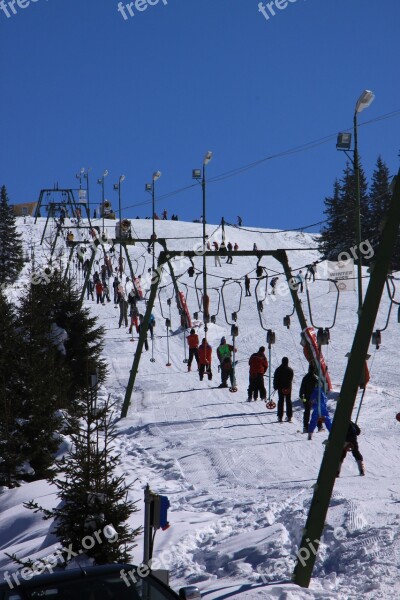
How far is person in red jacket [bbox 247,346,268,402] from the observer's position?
2253 cm

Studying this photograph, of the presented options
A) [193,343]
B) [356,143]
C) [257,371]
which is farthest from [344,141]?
[193,343]

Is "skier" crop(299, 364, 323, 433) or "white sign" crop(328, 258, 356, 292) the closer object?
"skier" crop(299, 364, 323, 433)

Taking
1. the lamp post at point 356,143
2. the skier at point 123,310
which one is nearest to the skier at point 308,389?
the lamp post at point 356,143

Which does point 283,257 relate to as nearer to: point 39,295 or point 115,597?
point 39,295

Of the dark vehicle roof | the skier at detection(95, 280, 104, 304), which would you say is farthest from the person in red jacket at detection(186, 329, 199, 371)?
the dark vehicle roof

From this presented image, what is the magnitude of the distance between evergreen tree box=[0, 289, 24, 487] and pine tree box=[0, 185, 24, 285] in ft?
180

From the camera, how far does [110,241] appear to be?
73.2 ft

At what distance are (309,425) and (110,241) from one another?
25.0 ft

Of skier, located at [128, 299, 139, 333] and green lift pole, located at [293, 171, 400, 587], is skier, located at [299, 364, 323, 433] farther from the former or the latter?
skier, located at [128, 299, 139, 333]

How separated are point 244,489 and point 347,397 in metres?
6.33

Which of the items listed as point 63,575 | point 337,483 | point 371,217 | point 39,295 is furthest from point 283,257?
point 371,217

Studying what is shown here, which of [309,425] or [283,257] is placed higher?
[283,257]

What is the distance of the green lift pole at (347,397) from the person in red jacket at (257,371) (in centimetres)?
1414

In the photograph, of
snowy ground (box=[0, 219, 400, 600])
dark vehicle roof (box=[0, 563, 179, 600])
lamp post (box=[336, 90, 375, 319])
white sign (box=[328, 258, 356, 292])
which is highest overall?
lamp post (box=[336, 90, 375, 319])
